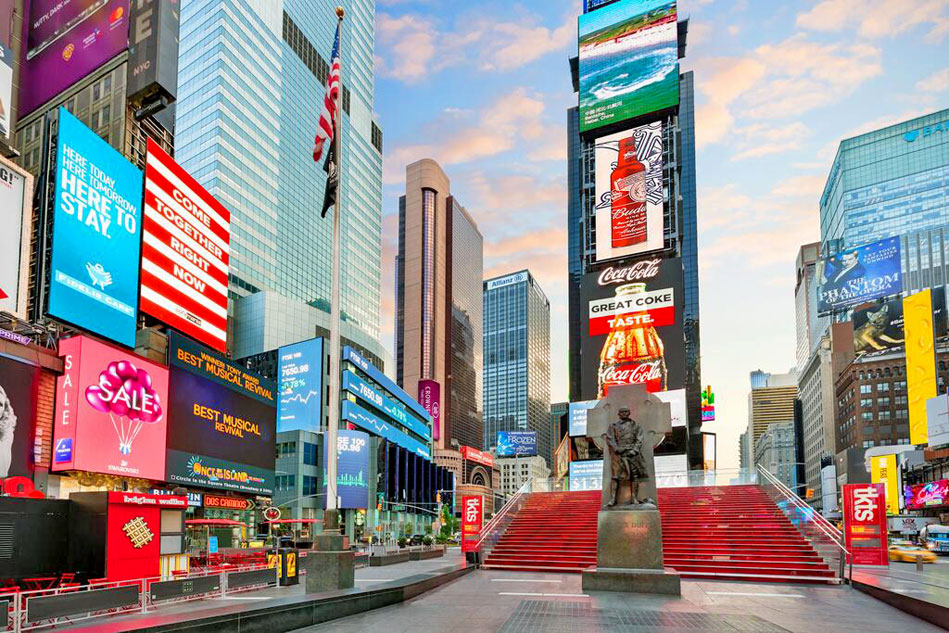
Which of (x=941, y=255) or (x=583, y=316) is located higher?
(x=941, y=255)

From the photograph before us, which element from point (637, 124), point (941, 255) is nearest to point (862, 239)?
point (941, 255)

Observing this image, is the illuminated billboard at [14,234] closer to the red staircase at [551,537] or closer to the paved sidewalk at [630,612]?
the red staircase at [551,537]

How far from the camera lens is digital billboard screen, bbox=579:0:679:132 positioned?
68.0 meters

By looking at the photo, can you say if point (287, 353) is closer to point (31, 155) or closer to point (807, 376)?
point (31, 155)

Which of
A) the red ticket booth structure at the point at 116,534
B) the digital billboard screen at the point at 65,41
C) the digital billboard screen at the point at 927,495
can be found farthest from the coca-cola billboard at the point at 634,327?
the red ticket booth structure at the point at 116,534

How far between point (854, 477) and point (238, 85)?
347ft

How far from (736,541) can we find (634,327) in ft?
122

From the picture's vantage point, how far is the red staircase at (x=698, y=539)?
79.2ft

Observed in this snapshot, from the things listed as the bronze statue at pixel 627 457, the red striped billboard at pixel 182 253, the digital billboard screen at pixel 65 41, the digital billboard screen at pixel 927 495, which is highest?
the digital billboard screen at pixel 65 41

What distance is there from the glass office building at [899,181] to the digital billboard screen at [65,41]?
588 feet

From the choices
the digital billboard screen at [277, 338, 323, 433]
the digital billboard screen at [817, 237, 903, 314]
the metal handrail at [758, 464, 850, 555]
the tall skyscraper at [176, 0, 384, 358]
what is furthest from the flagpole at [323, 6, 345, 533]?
the digital billboard screen at [817, 237, 903, 314]

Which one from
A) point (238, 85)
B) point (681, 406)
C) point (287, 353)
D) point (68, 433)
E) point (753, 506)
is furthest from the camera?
point (238, 85)

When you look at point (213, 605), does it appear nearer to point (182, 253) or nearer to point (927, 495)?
point (182, 253)

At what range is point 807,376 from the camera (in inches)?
7411
